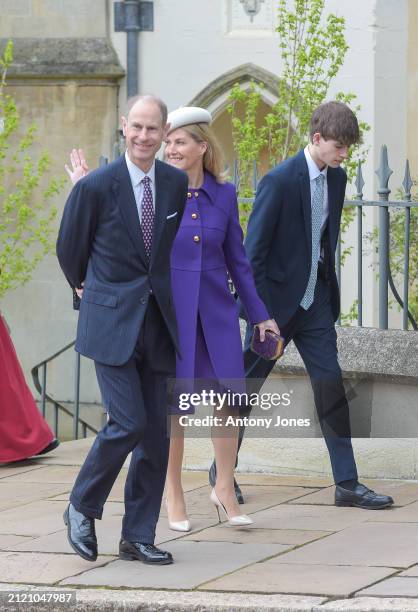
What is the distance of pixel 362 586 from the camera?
5203 millimetres

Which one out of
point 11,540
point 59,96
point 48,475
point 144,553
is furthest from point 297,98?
point 144,553

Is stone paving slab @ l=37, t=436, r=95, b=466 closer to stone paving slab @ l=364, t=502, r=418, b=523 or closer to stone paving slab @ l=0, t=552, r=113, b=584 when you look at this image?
stone paving slab @ l=364, t=502, r=418, b=523

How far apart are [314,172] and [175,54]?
31.7 feet

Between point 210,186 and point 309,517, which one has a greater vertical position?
point 210,186

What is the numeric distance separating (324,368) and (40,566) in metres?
1.70

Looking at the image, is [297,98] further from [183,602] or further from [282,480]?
[183,602]

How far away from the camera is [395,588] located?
16.9ft

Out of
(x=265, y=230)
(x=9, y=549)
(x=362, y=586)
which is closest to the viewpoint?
(x=362, y=586)

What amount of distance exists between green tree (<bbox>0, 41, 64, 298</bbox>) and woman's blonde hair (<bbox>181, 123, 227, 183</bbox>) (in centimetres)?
883

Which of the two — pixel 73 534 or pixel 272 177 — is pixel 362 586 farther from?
pixel 272 177

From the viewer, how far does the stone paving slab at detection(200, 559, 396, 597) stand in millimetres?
5195

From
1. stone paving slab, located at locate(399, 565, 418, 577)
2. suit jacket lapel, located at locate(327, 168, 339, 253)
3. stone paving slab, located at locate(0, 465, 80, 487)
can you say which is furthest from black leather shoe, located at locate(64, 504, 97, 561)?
stone paving slab, located at locate(0, 465, 80, 487)

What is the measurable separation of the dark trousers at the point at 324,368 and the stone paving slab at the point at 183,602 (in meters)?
1.68

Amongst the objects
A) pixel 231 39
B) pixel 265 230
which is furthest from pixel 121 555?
pixel 231 39
